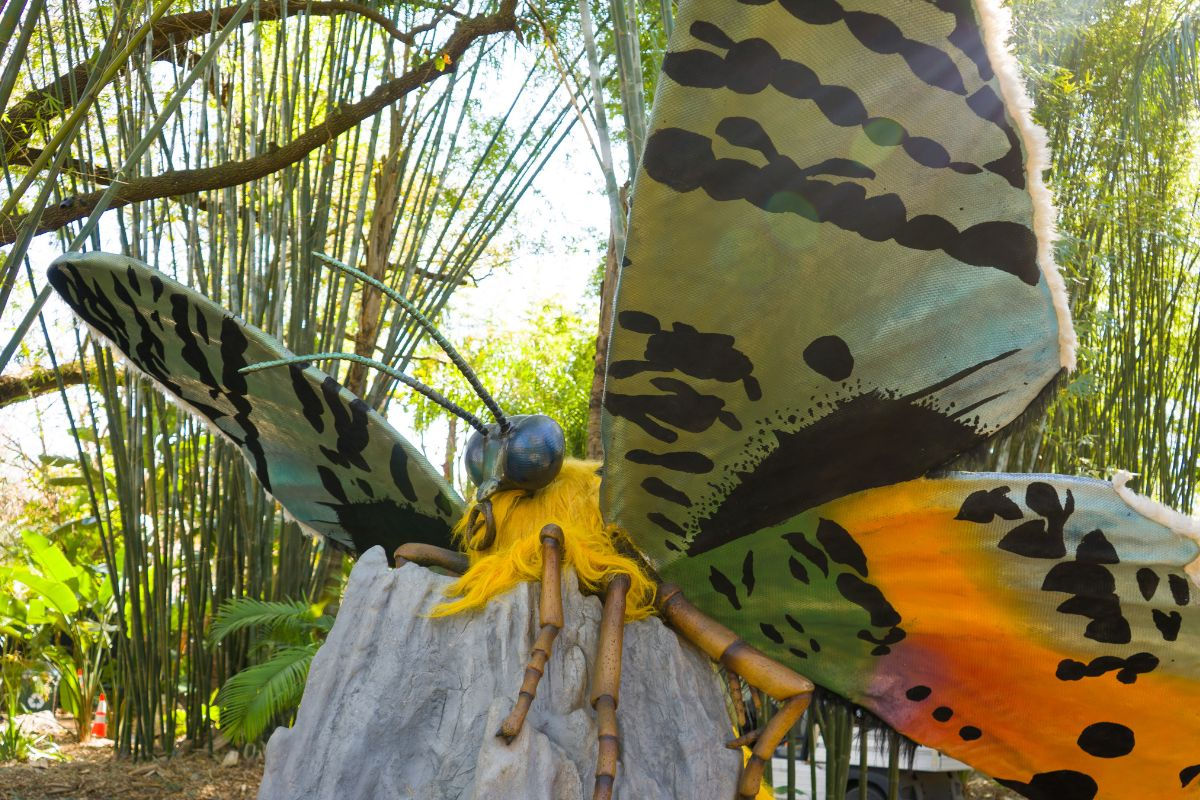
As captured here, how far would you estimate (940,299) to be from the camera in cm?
91

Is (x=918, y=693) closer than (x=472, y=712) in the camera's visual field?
No

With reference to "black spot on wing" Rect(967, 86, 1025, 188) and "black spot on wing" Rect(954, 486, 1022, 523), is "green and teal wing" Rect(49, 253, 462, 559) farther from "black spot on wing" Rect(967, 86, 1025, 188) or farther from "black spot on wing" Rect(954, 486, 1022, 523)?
"black spot on wing" Rect(967, 86, 1025, 188)

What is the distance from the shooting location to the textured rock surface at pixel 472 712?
3.01 ft

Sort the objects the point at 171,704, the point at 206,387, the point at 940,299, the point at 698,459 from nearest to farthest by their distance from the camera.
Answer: the point at 940,299
the point at 698,459
the point at 206,387
the point at 171,704

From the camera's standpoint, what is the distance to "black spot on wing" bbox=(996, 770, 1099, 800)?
117cm

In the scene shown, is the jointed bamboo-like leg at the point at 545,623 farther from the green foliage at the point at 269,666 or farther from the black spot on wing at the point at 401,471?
the green foliage at the point at 269,666

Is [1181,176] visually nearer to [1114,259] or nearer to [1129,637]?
[1114,259]

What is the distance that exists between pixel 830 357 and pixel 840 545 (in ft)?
0.81

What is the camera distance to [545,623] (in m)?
1.00

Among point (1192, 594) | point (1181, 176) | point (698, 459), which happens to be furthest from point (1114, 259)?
point (698, 459)

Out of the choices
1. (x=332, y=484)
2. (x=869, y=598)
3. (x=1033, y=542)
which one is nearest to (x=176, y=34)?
(x=332, y=484)

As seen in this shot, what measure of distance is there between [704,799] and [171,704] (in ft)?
7.24

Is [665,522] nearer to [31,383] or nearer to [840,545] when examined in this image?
[840,545]

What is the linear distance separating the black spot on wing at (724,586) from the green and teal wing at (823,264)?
7 cm
